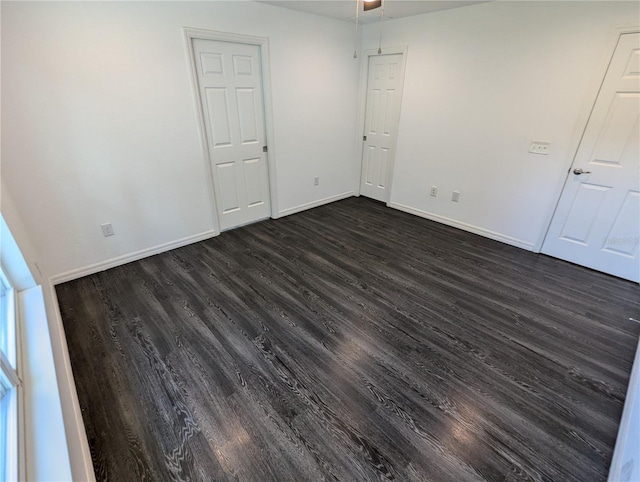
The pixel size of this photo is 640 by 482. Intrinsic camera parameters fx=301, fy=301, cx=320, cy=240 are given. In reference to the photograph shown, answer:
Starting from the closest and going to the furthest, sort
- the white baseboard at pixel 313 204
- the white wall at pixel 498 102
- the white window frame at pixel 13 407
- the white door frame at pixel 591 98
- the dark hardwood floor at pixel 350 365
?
the white window frame at pixel 13 407 → the dark hardwood floor at pixel 350 365 → the white door frame at pixel 591 98 → the white wall at pixel 498 102 → the white baseboard at pixel 313 204

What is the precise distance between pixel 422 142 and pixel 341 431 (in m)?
3.46

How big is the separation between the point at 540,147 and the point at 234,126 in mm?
3152

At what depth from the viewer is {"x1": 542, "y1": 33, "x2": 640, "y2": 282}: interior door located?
8.05 feet

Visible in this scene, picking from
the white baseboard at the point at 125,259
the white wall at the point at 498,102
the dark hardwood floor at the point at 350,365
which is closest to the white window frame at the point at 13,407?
the dark hardwood floor at the point at 350,365

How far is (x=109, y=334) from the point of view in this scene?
208 cm

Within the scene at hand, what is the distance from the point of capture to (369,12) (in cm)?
335

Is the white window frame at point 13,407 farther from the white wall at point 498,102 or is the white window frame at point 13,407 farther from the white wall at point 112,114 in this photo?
the white wall at point 498,102

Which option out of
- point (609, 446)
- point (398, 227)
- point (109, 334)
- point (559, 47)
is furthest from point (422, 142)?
point (109, 334)

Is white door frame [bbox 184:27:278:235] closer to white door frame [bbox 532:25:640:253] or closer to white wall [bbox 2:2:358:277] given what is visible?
white wall [bbox 2:2:358:277]

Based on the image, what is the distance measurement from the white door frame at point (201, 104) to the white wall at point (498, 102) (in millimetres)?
1606

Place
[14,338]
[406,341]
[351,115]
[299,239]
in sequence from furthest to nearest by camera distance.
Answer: [351,115] → [299,239] → [406,341] → [14,338]

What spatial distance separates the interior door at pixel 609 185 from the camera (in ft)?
8.05

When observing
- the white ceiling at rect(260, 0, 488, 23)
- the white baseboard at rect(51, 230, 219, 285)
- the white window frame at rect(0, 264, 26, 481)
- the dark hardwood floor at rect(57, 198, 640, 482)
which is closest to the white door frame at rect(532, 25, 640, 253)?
the dark hardwood floor at rect(57, 198, 640, 482)

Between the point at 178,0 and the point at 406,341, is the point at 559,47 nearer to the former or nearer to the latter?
the point at 406,341
